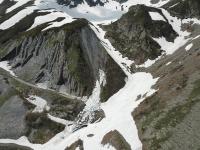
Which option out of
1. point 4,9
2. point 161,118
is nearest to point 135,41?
point 161,118

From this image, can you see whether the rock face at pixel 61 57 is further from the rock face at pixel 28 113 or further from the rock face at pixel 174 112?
the rock face at pixel 174 112

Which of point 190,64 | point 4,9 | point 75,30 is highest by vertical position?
point 190,64

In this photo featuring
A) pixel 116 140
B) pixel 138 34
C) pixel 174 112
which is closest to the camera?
pixel 174 112

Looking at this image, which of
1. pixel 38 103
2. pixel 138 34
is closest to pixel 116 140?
pixel 38 103

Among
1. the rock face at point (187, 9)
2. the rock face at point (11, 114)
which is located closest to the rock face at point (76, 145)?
the rock face at point (11, 114)

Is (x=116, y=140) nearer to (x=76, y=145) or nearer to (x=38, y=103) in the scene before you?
(x=76, y=145)

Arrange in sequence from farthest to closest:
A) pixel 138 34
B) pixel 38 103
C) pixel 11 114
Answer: pixel 138 34 < pixel 38 103 < pixel 11 114

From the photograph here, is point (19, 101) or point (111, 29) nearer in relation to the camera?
point (19, 101)

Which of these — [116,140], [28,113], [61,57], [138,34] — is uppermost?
[116,140]

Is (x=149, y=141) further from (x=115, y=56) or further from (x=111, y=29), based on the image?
(x=111, y=29)
